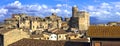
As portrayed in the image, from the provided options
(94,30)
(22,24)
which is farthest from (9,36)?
(22,24)

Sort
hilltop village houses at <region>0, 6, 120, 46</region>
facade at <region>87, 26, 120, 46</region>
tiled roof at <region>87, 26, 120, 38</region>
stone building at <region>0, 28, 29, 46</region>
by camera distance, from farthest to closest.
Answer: stone building at <region>0, 28, 29, 46</region>, hilltop village houses at <region>0, 6, 120, 46</region>, tiled roof at <region>87, 26, 120, 38</region>, facade at <region>87, 26, 120, 46</region>

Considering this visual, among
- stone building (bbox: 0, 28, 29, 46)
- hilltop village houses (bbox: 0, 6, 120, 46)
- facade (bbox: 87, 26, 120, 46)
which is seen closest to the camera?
facade (bbox: 87, 26, 120, 46)

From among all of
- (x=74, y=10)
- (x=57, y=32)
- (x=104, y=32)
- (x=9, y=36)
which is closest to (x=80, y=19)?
A: (x=74, y=10)

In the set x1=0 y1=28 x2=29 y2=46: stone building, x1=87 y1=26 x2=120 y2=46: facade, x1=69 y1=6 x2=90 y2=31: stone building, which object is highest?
x1=87 y1=26 x2=120 y2=46: facade

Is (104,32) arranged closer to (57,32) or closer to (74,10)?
(57,32)

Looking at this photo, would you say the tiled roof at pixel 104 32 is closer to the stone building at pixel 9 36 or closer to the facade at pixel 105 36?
the facade at pixel 105 36

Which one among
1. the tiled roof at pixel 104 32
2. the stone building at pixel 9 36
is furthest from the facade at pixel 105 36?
the stone building at pixel 9 36

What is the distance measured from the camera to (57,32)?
73.6m

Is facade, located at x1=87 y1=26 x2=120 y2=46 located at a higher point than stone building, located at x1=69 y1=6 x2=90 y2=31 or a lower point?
higher

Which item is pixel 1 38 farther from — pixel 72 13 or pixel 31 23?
pixel 72 13

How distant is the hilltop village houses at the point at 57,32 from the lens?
29438 mm

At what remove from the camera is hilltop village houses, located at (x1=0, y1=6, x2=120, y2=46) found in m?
29.4

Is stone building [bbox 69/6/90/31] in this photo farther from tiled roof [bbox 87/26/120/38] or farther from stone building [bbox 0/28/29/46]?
tiled roof [bbox 87/26/120/38]

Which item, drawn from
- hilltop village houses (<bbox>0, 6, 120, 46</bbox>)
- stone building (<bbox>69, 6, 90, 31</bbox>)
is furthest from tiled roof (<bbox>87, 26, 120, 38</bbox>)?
stone building (<bbox>69, 6, 90, 31</bbox>)
